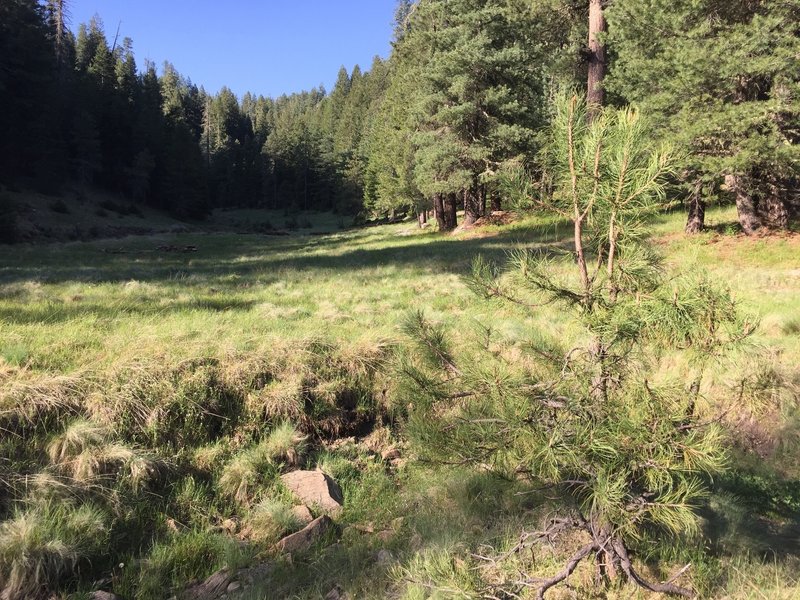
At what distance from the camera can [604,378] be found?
2668 millimetres

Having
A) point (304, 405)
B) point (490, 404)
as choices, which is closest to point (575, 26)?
point (304, 405)

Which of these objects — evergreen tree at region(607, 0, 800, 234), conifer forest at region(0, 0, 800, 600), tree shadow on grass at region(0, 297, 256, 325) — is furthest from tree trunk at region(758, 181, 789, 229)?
tree shadow on grass at region(0, 297, 256, 325)

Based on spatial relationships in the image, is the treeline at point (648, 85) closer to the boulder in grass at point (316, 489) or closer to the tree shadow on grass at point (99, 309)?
the boulder in grass at point (316, 489)

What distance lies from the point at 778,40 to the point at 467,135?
1408cm

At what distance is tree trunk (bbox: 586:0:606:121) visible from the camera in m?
14.6

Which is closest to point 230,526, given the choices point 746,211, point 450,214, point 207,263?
point 746,211

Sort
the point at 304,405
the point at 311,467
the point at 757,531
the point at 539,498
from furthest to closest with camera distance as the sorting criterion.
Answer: the point at 304,405 < the point at 311,467 < the point at 539,498 < the point at 757,531

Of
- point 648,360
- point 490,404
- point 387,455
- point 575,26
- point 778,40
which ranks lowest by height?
point 387,455

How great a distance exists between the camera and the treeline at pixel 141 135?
3819cm

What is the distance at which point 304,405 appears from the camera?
578 centimetres

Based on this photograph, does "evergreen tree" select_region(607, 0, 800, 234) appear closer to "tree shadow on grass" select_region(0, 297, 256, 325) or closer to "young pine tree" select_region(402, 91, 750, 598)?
"young pine tree" select_region(402, 91, 750, 598)

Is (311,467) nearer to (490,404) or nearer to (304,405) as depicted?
(304,405)

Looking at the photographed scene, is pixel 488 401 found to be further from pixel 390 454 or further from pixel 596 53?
pixel 596 53

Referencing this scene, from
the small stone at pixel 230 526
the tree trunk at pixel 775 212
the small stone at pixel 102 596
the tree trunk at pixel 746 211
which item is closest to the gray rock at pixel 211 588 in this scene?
the small stone at pixel 102 596
